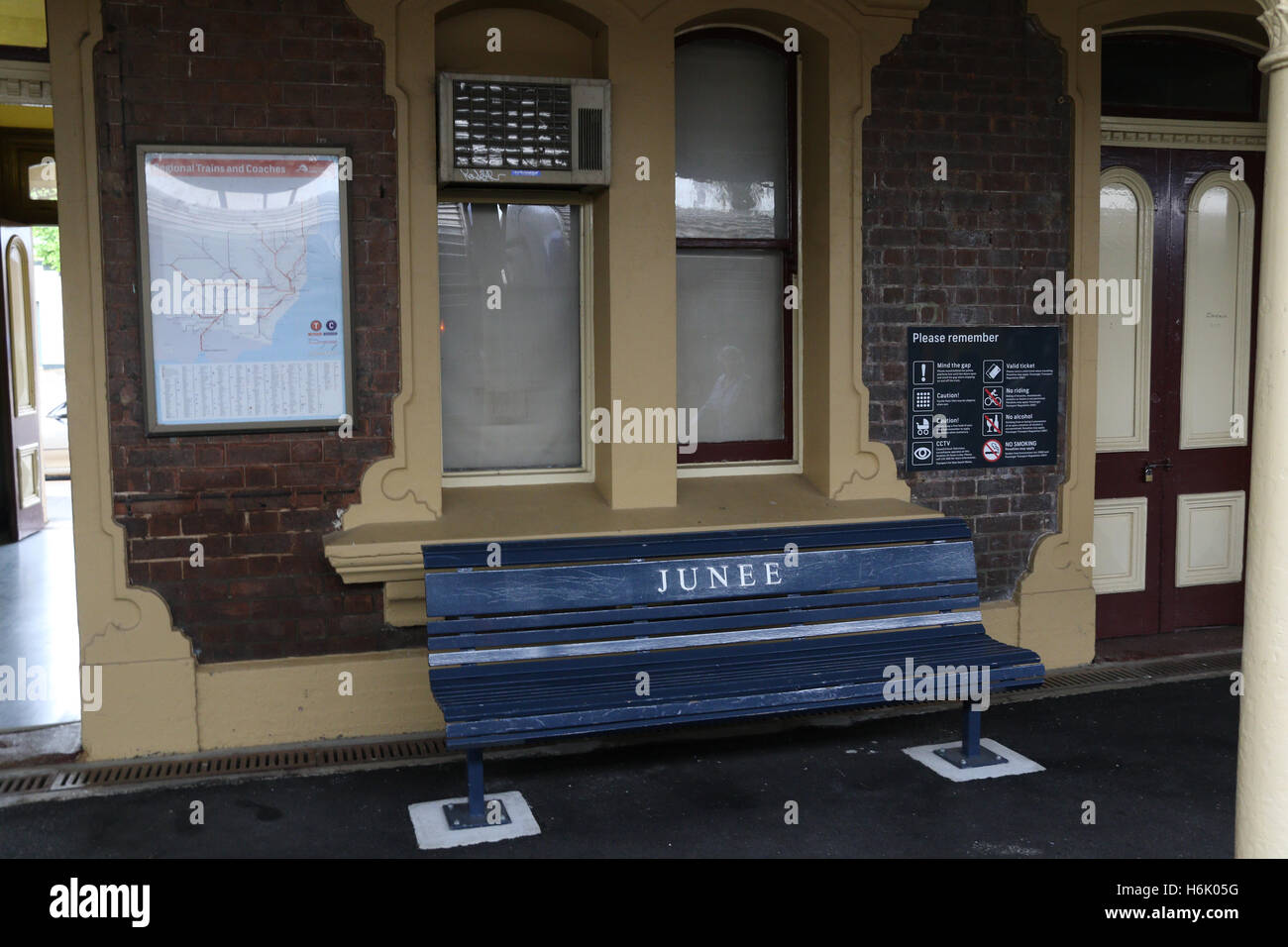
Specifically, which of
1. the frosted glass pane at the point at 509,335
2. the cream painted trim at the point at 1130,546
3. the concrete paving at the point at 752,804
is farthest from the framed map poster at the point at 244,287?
the cream painted trim at the point at 1130,546

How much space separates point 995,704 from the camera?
5961 millimetres

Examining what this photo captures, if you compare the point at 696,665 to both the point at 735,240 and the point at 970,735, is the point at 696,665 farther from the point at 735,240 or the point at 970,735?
the point at 735,240

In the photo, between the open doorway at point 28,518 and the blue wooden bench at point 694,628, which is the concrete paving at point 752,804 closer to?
the blue wooden bench at point 694,628

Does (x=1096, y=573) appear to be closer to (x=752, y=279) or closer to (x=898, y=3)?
(x=752, y=279)

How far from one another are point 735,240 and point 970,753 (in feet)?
9.22

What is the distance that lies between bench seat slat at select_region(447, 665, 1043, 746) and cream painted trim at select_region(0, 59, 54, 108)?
3269 millimetres

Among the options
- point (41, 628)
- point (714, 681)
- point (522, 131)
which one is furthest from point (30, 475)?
point (714, 681)

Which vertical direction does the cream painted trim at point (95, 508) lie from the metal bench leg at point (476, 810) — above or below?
above

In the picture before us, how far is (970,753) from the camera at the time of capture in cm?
513

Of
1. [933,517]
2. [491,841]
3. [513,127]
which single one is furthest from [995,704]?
[513,127]

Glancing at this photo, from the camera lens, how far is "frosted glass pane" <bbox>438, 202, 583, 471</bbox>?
5797 millimetres

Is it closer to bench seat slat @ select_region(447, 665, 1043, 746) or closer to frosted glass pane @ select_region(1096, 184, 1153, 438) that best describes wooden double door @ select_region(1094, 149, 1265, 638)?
frosted glass pane @ select_region(1096, 184, 1153, 438)

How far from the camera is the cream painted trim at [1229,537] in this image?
711cm

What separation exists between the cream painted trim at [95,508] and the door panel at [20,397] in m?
6.04
